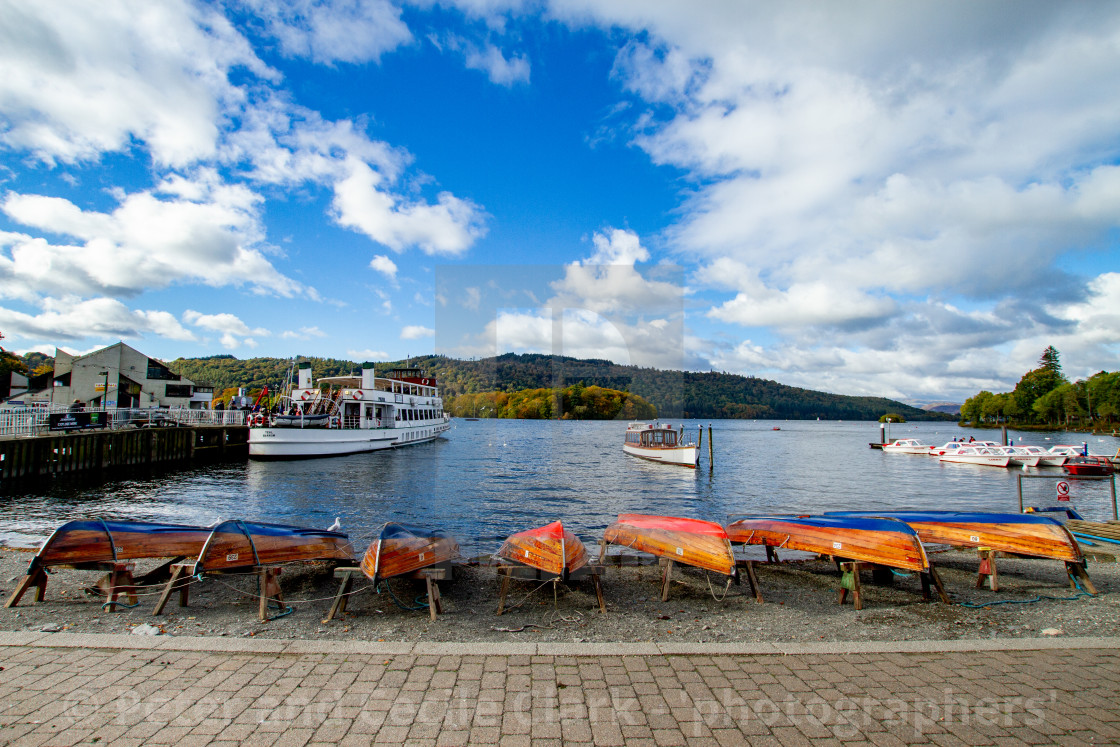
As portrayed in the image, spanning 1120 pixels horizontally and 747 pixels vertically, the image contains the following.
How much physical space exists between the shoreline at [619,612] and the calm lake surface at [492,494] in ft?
16.3

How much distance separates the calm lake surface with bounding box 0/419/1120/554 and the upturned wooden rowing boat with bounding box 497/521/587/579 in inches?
214

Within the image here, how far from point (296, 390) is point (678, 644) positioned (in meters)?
42.7

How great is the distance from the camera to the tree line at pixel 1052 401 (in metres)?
95.9

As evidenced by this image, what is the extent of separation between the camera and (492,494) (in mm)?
22125

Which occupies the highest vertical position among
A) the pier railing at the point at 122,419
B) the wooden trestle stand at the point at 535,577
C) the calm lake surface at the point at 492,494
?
the pier railing at the point at 122,419

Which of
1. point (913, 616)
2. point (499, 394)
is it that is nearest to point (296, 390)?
point (499, 394)

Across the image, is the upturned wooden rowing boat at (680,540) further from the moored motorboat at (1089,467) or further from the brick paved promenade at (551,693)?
the moored motorboat at (1089,467)

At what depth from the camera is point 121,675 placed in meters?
4.47

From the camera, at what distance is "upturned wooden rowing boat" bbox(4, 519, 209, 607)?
6281mm

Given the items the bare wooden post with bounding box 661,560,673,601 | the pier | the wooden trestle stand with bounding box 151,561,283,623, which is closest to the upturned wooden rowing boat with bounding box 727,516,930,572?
the bare wooden post with bounding box 661,560,673,601

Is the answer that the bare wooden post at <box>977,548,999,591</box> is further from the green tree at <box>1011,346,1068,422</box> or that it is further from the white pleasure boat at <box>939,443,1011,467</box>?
the green tree at <box>1011,346,1068,422</box>

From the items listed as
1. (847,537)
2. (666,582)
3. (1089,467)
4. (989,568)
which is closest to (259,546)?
(666,582)

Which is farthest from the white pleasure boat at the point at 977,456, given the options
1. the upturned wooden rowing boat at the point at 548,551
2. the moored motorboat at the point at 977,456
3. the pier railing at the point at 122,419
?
the pier railing at the point at 122,419

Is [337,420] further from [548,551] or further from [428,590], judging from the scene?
[548,551]
